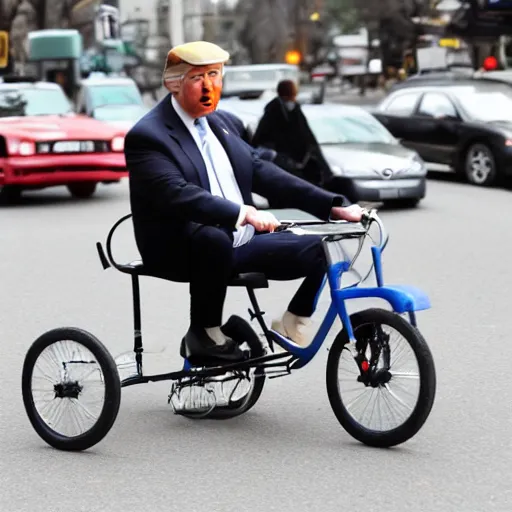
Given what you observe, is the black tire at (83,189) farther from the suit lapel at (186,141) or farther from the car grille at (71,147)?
the suit lapel at (186,141)

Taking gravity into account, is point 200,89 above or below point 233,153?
above

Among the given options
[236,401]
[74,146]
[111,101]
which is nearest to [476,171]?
[74,146]

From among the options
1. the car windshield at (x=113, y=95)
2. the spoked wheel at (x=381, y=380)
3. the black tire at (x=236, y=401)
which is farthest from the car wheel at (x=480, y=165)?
the spoked wheel at (x=381, y=380)

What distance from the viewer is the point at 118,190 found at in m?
20.0

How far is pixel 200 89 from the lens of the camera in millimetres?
5738

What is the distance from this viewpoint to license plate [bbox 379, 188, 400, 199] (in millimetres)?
16406

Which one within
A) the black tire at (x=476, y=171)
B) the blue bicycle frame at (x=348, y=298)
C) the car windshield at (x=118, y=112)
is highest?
the blue bicycle frame at (x=348, y=298)

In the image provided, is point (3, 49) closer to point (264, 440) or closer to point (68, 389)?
point (68, 389)

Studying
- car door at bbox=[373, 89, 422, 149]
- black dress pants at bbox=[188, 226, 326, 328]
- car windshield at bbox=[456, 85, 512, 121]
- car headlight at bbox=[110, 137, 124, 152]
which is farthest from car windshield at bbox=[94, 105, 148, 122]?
black dress pants at bbox=[188, 226, 326, 328]

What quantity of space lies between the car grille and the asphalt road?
6684 millimetres

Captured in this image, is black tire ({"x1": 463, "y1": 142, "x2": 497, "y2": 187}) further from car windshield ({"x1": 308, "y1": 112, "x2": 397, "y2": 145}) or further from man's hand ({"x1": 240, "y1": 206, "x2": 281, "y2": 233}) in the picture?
man's hand ({"x1": 240, "y1": 206, "x2": 281, "y2": 233})

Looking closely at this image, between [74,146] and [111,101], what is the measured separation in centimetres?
1158

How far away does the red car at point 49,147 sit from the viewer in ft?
55.4

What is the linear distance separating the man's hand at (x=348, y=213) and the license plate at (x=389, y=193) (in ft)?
35.2
